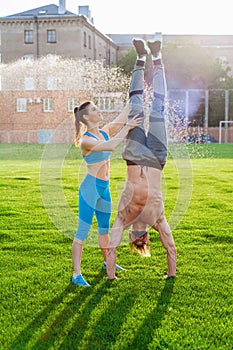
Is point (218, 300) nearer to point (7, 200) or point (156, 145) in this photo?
point (156, 145)

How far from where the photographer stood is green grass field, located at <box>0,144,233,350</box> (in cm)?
344

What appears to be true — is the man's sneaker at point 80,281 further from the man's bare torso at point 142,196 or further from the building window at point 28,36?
the building window at point 28,36

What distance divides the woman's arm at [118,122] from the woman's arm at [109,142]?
0.23 metres

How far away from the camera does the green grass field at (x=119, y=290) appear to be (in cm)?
344

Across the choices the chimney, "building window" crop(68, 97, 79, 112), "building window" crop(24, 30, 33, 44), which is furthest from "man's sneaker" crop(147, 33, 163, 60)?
the chimney

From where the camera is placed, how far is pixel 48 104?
136ft

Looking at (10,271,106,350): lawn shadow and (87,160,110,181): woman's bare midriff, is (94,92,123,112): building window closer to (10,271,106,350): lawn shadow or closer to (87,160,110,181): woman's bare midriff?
(87,160,110,181): woman's bare midriff

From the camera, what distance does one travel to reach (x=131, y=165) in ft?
14.1

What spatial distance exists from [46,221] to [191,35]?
65.1 m

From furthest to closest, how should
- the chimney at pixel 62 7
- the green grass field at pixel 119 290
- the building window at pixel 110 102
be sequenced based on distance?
the chimney at pixel 62 7
the building window at pixel 110 102
the green grass field at pixel 119 290

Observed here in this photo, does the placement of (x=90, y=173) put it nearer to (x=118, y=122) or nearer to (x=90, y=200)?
(x=90, y=200)

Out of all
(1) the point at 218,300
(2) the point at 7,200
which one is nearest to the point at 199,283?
(1) the point at 218,300

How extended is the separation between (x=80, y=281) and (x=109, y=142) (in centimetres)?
125

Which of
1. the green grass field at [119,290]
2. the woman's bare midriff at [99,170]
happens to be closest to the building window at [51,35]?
the green grass field at [119,290]
